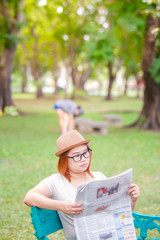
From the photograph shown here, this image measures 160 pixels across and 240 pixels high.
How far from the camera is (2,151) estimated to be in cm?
876

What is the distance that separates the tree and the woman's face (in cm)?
1519

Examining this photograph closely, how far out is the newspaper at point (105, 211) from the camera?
218cm

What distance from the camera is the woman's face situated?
2451 mm

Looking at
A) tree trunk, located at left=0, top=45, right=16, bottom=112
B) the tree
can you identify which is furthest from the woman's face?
tree trunk, located at left=0, top=45, right=16, bottom=112

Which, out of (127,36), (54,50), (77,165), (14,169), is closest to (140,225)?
(77,165)

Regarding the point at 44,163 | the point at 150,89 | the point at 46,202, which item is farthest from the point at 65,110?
the point at 46,202

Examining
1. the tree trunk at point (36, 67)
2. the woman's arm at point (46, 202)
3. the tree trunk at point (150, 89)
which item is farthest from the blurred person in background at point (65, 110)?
the tree trunk at point (36, 67)

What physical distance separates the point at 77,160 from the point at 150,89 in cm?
1082

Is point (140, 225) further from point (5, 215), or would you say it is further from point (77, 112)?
point (77, 112)

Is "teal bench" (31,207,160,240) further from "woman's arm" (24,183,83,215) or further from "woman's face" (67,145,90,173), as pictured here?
"woman's face" (67,145,90,173)

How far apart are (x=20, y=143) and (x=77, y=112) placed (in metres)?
2.03

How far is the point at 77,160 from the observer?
245cm

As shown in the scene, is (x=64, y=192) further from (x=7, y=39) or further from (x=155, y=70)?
(x=7, y=39)

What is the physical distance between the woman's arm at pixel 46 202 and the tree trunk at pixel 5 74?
16556 mm
